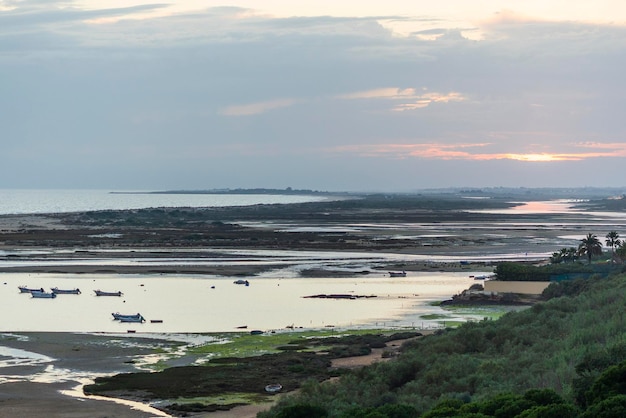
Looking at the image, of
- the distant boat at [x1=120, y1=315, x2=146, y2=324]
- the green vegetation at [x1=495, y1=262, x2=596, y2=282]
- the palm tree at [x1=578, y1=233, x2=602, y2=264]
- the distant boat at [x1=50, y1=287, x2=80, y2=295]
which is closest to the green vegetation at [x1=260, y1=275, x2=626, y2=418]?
the distant boat at [x1=120, y1=315, x2=146, y2=324]

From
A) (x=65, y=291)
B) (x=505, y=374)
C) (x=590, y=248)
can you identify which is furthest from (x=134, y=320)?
(x=590, y=248)

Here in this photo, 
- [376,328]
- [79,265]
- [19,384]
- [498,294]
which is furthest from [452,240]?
[19,384]

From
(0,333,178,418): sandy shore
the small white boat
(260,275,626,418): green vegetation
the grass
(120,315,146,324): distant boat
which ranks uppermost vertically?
(260,275,626,418): green vegetation

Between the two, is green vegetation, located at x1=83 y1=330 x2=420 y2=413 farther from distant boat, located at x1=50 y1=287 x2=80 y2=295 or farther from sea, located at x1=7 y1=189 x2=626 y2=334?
distant boat, located at x1=50 y1=287 x2=80 y2=295

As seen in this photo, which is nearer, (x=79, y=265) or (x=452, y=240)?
(x=79, y=265)

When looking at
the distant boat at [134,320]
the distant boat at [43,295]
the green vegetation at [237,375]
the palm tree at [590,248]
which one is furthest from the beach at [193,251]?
the distant boat at [43,295]

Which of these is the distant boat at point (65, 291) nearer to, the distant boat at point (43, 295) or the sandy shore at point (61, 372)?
the distant boat at point (43, 295)

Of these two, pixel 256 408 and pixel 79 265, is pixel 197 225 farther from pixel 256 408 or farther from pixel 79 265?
pixel 256 408

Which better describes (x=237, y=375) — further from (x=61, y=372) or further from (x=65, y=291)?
(x=65, y=291)

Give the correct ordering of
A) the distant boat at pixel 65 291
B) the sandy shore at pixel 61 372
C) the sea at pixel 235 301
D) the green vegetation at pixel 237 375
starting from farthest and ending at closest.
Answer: the distant boat at pixel 65 291 → the sea at pixel 235 301 → the green vegetation at pixel 237 375 → the sandy shore at pixel 61 372
